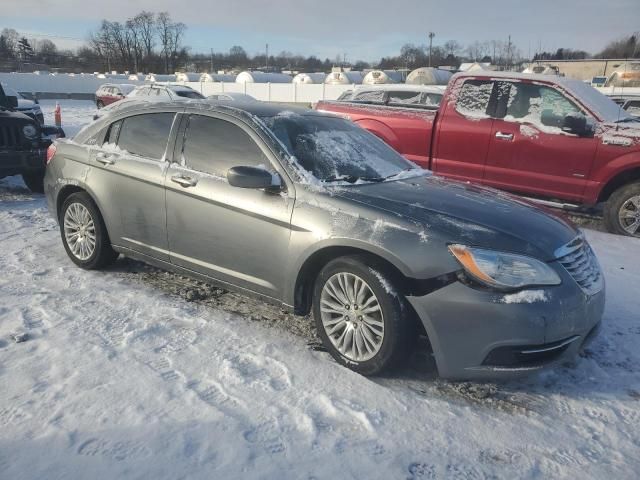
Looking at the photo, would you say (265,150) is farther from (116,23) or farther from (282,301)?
(116,23)

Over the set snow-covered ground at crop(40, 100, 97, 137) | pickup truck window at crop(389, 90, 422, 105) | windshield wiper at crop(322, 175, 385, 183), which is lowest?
snow-covered ground at crop(40, 100, 97, 137)

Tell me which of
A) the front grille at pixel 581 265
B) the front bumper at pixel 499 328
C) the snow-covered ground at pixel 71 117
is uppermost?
the front grille at pixel 581 265

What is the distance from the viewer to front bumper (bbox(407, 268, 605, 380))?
2.84m

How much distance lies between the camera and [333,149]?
402 centimetres

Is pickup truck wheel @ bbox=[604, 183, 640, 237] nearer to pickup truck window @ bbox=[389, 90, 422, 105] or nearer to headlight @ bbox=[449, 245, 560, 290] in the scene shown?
headlight @ bbox=[449, 245, 560, 290]

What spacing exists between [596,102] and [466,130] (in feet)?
5.33

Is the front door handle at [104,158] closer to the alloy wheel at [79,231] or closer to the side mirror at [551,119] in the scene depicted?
the alloy wheel at [79,231]

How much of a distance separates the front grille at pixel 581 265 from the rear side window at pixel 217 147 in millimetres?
2001

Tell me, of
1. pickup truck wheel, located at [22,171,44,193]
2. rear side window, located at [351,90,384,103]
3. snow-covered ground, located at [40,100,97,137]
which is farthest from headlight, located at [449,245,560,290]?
snow-covered ground, located at [40,100,97,137]

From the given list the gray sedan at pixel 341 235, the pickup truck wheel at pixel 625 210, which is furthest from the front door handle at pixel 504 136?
the gray sedan at pixel 341 235

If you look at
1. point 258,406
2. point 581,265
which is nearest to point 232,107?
point 258,406

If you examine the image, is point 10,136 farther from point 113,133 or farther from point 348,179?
point 348,179

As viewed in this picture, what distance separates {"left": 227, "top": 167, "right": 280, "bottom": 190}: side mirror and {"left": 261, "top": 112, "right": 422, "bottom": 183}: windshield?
1.01 ft

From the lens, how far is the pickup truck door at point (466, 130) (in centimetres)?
713
